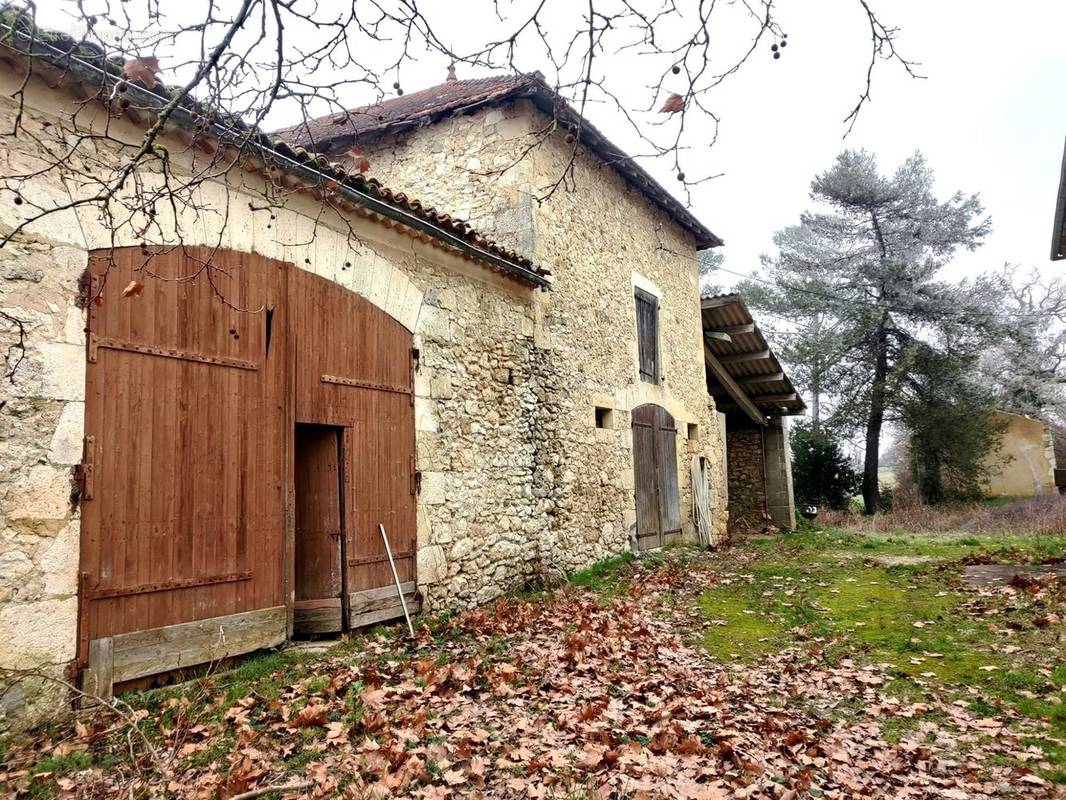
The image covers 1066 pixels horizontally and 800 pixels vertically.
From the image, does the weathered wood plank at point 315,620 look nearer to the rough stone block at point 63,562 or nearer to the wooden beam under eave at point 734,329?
the rough stone block at point 63,562

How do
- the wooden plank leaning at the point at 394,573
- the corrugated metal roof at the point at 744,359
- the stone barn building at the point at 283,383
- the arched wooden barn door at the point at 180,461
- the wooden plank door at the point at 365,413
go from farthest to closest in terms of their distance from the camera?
the corrugated metal roof at the point at 744,359 → the wooden plank leaning at the point at 394,573 → the wooden plank door at the point at 365,413 → the arched wooden barn door at the point at 180,461 → the stone barn building at the point at 283,383

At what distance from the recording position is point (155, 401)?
4227 mm

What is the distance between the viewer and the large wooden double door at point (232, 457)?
396cm

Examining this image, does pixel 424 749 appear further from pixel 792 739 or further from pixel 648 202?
pixel 648 202

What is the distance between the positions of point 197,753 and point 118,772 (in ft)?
1.07

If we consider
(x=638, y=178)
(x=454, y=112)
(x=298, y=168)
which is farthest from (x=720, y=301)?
(x=298, y=168)

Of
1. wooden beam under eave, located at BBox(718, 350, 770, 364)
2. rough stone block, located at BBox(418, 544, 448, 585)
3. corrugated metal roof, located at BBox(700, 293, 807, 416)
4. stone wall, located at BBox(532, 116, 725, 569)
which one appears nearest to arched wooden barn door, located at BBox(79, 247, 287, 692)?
rough stone block, located at BBox(418, 544, 448, 585)

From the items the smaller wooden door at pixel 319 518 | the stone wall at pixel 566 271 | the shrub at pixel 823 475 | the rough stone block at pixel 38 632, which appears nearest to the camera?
the rough stone block at pixel 38 632

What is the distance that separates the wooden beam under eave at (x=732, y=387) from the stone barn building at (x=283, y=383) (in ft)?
15.6

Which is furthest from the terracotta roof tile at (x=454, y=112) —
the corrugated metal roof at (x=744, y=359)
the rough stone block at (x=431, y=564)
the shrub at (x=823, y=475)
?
the shrub at (x=823, y=475)

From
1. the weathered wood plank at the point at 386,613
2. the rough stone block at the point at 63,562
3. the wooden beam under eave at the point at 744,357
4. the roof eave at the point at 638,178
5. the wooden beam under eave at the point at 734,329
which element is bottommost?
the weathered wood plank at the point at 386,613

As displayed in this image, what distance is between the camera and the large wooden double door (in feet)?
13.0

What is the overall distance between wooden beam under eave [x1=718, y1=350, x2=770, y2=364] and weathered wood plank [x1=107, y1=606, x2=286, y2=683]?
11.3 metres

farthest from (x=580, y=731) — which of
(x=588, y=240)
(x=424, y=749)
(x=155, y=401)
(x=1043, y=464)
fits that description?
(x=1043, y=464)
